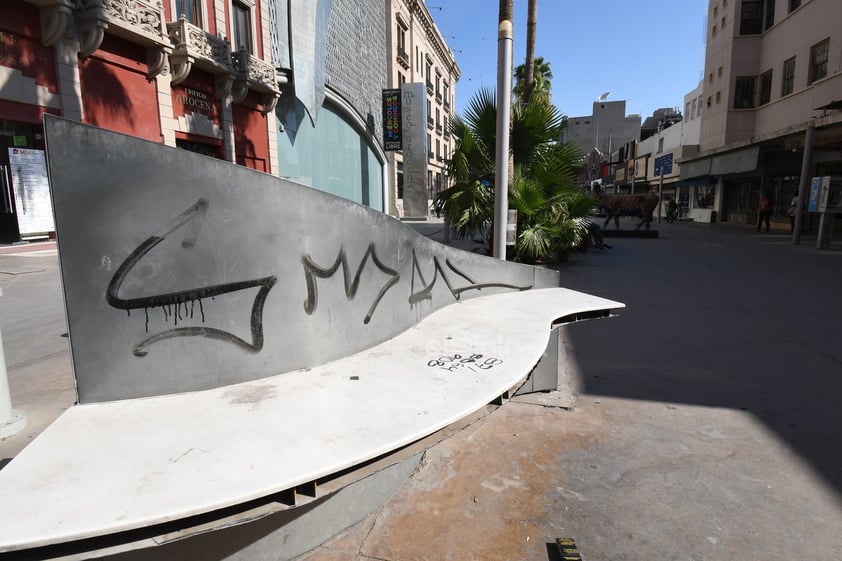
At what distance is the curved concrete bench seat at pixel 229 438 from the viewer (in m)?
1.33

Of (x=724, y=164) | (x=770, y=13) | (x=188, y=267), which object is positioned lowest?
(x=188, y=267)

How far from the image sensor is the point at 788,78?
70.4 ft

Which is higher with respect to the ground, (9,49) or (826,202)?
(9,49)

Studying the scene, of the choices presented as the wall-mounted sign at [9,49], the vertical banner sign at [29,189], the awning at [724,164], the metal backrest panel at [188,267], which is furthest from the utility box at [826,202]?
the wall-mounted sign at [9,49]

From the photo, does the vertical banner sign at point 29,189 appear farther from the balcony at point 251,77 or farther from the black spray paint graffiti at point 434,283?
the black spray paint graffiti at point 434,283

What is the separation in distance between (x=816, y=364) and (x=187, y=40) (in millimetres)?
16012

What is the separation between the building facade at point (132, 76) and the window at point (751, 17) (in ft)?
79.9

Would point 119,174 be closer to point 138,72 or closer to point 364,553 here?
point 364,553

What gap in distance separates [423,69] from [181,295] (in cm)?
4339

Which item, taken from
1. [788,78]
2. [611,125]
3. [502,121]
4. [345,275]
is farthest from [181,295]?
[611,125]

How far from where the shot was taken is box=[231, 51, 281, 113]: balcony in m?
15.9

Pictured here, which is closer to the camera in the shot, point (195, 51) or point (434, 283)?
point (434, 283)

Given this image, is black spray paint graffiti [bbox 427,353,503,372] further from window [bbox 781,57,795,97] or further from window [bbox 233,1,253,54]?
window [bbox 781,57,795,97]

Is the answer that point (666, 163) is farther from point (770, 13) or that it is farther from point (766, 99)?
point (770, 13)
